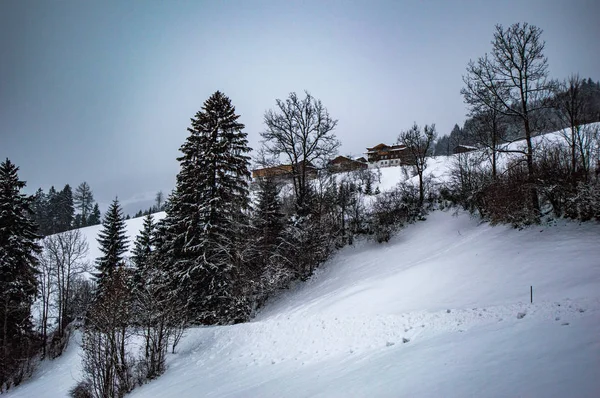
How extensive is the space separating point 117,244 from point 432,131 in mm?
32633

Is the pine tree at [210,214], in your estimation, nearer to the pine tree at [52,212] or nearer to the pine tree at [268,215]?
the pine tree at [268,215]

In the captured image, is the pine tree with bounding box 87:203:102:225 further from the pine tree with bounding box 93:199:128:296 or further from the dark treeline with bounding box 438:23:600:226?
the dark treeline with bounding box 438:23:600:226

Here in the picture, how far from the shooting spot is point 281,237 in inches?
803

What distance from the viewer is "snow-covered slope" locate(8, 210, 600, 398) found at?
4.07 m

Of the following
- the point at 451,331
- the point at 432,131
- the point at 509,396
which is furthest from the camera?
the point at 432,131

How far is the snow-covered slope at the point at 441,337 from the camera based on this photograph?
13.4 ft

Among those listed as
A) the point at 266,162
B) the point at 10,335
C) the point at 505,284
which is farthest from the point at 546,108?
the point at 10,335

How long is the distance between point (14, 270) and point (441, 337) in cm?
2586

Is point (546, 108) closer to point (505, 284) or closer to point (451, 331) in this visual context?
point (505, 284)

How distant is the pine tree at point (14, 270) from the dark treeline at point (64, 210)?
5236 centimetres

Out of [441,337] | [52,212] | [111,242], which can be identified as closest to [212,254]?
[441,337]

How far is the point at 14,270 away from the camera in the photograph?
18.7 metres

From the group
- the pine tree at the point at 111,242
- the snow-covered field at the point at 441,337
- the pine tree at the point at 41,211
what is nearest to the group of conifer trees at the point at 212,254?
the snow-covered field at the point at 441,337

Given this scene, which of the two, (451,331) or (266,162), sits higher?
(266,162)
